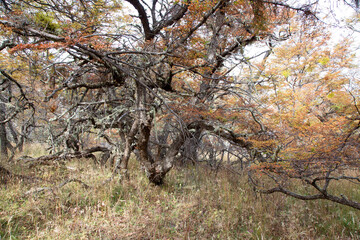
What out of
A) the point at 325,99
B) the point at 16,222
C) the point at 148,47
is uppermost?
the point at 325,99

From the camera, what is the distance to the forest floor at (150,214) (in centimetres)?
254

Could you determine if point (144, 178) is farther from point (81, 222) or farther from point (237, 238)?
point (237, 238)

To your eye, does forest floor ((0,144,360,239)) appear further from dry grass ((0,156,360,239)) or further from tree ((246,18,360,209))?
tree ((246,18,360,209))

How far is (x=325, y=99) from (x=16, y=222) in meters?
10.9

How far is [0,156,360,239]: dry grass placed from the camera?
2529mm

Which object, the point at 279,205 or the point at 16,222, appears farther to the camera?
the point at 279,205

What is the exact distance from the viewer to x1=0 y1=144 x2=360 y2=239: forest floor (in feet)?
8.32

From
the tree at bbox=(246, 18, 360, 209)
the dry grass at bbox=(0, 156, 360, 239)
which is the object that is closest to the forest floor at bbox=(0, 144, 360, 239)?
the dry grass at bbox=(0, 156, 360, 239)

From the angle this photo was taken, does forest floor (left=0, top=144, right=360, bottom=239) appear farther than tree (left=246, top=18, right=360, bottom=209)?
No

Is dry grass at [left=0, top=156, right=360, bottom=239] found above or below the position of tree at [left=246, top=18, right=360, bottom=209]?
below

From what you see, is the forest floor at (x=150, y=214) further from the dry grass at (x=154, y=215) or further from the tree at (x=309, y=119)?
the tree at (x=309, y=119)

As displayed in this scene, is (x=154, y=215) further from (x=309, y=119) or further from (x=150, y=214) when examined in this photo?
(x=309, y=119)

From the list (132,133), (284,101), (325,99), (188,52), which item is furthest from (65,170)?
(325,99)

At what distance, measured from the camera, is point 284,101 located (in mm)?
6688
